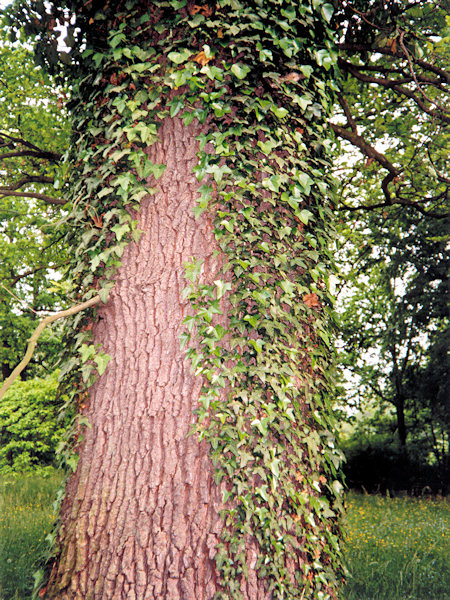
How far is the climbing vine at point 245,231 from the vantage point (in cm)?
268

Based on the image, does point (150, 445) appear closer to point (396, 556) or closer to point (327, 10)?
point (327, 10)

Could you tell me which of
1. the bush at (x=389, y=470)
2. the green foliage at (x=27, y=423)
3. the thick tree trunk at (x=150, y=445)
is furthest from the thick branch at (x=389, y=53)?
the bush at (x=389, y=470)

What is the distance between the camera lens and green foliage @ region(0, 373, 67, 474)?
10.6 metres

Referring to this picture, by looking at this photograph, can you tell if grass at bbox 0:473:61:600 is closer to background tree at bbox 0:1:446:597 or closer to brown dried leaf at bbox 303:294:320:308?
background tree at bbox 0:1:446:597

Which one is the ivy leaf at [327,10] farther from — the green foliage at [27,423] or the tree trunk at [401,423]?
the tree trunk at [401,423]

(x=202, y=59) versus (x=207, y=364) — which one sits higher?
(x=202, y=59)

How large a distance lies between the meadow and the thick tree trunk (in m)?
0.86

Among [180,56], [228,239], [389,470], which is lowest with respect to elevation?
[389,470]

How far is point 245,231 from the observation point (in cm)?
283

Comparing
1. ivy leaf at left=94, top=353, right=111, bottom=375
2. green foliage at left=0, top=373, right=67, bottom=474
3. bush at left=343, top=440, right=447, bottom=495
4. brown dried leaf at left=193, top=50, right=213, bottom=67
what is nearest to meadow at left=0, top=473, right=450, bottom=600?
ivy leaf at left=94, top=353, right=111, bottom=375

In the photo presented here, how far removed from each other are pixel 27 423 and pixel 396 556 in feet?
27.7

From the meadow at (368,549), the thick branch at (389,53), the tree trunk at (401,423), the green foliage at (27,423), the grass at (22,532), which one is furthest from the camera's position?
the tree trunk at (401,423)

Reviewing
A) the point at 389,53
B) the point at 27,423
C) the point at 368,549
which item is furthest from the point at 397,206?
the point at 27,423

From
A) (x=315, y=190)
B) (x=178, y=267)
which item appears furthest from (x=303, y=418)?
(x=315, y=190)
